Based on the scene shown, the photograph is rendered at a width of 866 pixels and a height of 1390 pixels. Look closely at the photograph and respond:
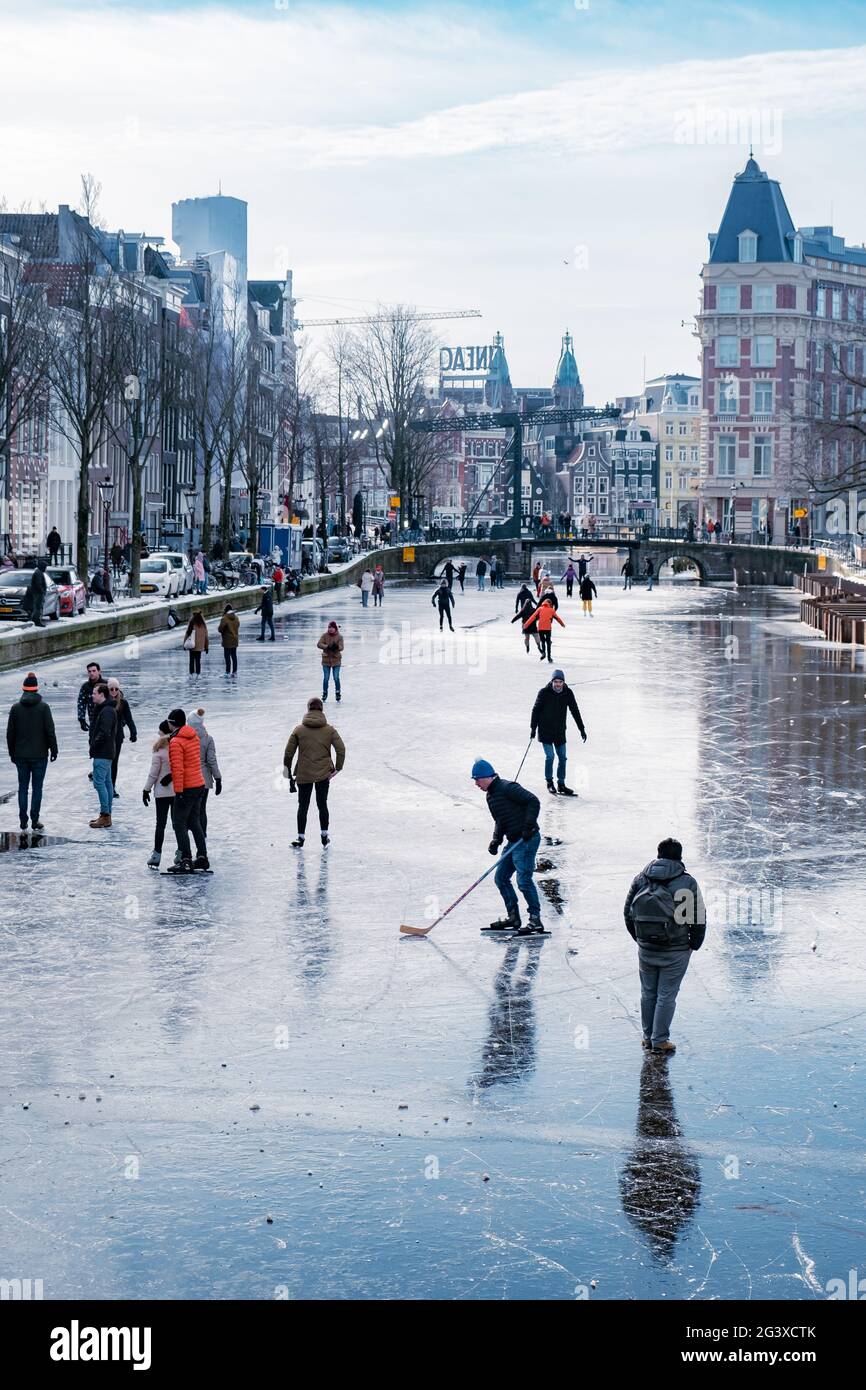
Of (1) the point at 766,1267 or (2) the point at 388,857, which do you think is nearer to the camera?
(1) the point at 766,1267

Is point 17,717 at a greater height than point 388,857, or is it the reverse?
point 17,717

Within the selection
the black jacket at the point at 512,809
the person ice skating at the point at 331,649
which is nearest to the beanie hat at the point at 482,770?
the black jacket at the point at 512,809

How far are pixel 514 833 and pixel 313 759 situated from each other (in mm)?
4462

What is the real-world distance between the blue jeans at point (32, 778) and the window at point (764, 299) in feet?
359

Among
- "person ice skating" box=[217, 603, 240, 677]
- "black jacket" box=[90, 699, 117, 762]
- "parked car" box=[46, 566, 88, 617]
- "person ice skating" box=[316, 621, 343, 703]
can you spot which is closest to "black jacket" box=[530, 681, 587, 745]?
"black jacket" box=[90, 699, 117, 762]

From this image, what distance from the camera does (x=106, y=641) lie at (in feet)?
154

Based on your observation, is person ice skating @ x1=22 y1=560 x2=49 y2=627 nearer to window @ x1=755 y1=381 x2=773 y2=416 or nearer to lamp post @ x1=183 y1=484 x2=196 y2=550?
lamp post @ x1=183 y1=484 x2=196 y2=550

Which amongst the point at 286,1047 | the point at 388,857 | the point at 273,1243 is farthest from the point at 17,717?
the point at 273,1243

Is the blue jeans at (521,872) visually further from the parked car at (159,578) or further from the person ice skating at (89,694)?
the parked car at (159,578)

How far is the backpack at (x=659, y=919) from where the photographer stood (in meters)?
11.4

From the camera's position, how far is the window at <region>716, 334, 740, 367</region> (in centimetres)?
12406

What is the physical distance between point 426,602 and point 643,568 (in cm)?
4401
